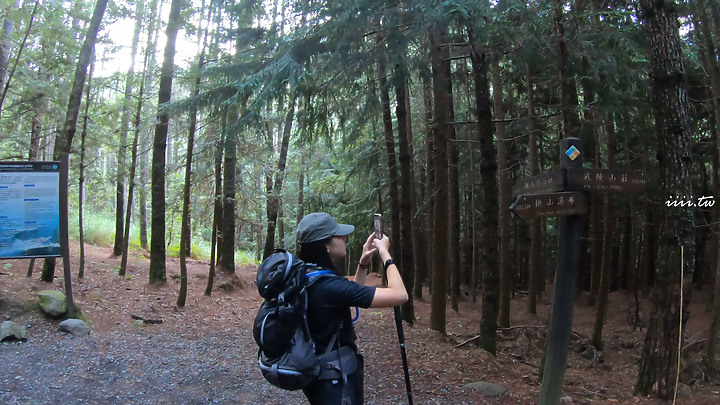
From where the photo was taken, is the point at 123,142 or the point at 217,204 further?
the point at 217,204

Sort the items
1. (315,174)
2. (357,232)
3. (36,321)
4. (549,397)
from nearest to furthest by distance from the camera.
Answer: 1. (549,397)
2. (36,321)
3. (357,232)
4. (315,174)

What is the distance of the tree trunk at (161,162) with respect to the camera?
475 inches

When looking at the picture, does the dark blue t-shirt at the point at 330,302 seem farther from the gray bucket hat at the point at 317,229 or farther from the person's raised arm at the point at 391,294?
the gray bucket hat at the point at 317,229

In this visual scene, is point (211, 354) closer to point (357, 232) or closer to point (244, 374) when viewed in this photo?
point (244, 374)

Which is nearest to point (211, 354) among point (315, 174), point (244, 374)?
point (244, 374)

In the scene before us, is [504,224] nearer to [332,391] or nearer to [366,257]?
[366,257]

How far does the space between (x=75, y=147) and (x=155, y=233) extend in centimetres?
432

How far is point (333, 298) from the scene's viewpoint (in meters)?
2.64

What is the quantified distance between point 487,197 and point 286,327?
7075mm

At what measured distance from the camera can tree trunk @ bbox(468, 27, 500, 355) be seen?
29.1 feet

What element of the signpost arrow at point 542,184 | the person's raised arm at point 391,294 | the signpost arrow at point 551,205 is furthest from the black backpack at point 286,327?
the signpost arrow at point 542,184

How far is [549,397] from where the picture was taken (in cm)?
466

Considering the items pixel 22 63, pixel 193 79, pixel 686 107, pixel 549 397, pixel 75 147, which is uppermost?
pixel 22 63

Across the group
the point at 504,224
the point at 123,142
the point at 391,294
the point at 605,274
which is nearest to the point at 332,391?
the point at 391,294
